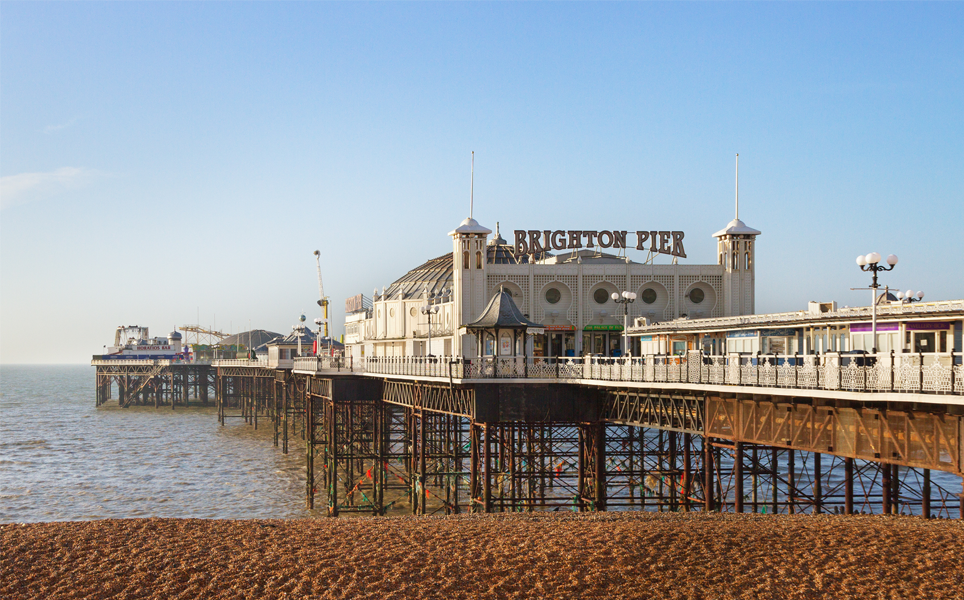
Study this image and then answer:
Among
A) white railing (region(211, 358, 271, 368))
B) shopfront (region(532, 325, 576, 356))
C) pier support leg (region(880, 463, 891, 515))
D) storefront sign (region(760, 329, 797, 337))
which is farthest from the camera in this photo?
white railing (region(211, 358, 271, 368))

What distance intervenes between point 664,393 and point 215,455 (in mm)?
49734

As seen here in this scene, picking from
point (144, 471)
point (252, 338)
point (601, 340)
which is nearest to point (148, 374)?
point (252, 338)

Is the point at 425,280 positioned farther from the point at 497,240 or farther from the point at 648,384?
the point at 648,384

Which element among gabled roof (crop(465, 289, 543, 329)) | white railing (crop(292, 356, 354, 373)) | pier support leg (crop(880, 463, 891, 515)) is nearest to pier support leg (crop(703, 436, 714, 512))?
pier support leg (crop(880, 463, 891, 515))

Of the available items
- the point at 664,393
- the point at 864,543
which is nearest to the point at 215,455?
the point at 664,393

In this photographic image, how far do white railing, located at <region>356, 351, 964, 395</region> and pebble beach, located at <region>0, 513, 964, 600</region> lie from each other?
3.47m

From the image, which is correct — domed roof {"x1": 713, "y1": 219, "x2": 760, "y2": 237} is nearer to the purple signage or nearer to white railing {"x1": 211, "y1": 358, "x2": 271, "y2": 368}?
the purple signage

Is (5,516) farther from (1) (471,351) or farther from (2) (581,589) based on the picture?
(2) (581,589)

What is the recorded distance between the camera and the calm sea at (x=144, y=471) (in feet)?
157

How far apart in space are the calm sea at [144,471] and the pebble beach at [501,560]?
24.2m

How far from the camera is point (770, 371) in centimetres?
2527

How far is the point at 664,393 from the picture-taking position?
31.3 meters

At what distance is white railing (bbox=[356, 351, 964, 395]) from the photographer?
822 inches

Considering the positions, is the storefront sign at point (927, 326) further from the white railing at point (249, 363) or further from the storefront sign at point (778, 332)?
the white railing at point (249, 363)
